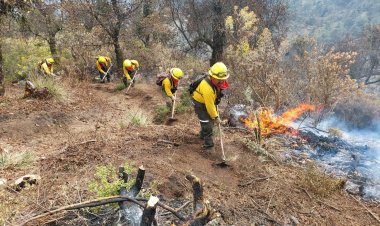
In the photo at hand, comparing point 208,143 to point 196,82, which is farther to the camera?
point 208,143

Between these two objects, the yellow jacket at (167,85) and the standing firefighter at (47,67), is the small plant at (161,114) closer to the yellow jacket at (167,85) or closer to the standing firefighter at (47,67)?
the yellow jacket at (167,85)

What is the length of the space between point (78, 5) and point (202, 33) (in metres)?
7.15

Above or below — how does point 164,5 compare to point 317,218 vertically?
above

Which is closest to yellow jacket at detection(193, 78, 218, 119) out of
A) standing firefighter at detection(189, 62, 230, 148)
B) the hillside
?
standing firefighter at detection(189, 62, 230, 148)

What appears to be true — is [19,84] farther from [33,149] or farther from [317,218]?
[317,218]

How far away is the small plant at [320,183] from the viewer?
5.02m

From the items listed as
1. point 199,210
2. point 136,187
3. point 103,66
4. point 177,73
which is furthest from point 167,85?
point 103,66

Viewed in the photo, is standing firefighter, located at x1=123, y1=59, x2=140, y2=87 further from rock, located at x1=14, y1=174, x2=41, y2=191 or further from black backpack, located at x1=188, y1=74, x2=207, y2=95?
rock, located at x1=14, y1=174, x2=41, y2=191

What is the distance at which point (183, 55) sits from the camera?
19109 millimetres

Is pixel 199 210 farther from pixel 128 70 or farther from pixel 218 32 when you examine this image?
pixel 218 32

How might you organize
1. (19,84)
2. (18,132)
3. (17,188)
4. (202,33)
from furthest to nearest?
(202,33)
(19,84)
(18,132)
(17,188)

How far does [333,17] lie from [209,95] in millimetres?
70613

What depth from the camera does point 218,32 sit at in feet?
57.5

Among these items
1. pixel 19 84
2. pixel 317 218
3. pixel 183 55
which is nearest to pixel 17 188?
pixel 317 218
